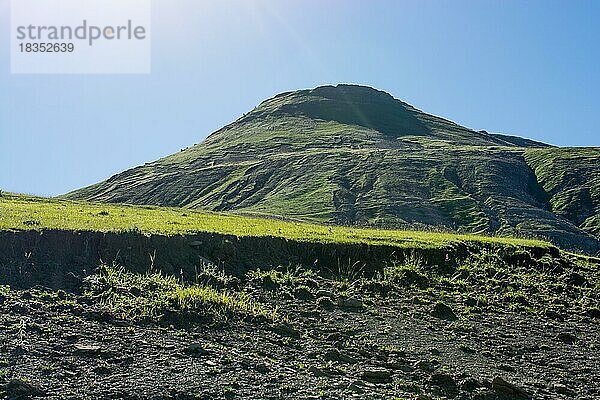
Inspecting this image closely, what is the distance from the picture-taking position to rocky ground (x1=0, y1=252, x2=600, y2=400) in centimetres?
1195

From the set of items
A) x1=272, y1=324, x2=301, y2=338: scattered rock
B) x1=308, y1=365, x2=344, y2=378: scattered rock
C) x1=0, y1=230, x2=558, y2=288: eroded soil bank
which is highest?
x1=0, y1=230, x2=558, y2=288: eroded soil bank

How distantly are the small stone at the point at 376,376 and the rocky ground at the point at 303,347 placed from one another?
41 millimetres

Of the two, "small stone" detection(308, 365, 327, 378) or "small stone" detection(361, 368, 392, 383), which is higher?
"small stone" detection(308, 365, 327, 378)

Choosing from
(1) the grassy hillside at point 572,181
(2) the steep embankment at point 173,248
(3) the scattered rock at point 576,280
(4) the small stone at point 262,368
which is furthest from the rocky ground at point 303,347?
(1) the grassy hillside at point 572,181

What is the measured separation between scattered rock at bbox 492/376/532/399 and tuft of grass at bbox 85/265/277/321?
6.15 metres

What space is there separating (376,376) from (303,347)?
222cm

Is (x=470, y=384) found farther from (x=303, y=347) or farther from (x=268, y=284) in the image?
(x=268, y=284)

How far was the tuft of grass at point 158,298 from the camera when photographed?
51.2 ft

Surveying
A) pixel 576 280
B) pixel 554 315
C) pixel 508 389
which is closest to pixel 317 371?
pixel 508 389

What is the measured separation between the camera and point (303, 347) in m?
15.0

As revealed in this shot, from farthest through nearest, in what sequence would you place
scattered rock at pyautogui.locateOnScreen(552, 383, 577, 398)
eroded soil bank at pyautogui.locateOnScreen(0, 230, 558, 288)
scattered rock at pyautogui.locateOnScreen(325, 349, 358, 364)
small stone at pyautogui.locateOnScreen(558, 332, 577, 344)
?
small stone at pyautogui.locateOnScreen(558, 332, 577, 344), eroded soil bank at pyautogui.locateOnScreen(0, 230, 558, 288), scattered rock at pyautogui.locateOnScreen(325, 349, 358, 364), scattered rock at pyautogui.locateOnScreen(552, 383, 577, 398)

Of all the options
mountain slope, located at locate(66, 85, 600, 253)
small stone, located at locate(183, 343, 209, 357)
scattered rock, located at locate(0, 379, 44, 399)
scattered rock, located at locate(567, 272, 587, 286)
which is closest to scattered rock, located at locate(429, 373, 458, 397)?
small stone, located at locate(183, 343, 209, 357)

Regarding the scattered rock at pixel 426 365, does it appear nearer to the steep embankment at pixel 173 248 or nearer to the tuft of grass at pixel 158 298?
the tuft of grass at pixel 158 298

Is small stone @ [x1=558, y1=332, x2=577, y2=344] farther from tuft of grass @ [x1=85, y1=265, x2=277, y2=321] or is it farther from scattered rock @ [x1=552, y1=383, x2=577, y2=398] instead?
tuft of grass @ [x1=85, y1=265, x2=277, y2=321]
